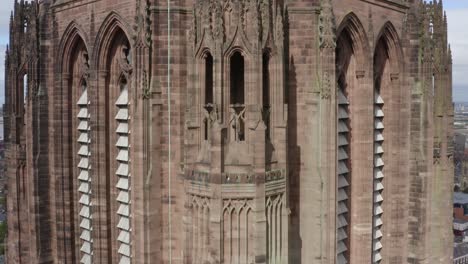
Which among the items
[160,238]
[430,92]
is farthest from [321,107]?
[430,92]

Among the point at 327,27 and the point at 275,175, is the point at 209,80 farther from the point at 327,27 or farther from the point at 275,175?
the point at 327,27

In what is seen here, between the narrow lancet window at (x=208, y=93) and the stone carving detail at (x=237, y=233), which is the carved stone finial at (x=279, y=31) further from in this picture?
the stone carving detail at (x=237, y=233)

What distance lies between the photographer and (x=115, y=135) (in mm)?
25391

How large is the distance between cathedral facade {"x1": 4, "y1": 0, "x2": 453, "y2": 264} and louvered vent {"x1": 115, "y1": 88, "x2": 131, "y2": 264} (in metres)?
0.08

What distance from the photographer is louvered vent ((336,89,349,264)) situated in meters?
24.9

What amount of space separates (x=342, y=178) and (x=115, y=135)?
9366mm

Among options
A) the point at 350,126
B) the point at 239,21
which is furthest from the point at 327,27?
the point at 350,126

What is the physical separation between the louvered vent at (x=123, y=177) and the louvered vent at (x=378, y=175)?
35.7 feet

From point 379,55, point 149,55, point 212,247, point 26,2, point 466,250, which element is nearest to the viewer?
point 212,247

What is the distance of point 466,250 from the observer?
115938 mm

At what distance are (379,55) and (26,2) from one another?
1710 cm

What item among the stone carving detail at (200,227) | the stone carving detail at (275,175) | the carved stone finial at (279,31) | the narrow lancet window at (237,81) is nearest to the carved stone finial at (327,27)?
the carved stone finial at (279,31)

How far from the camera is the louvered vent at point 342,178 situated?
81.8ft

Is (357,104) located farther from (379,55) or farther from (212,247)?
(212,247)
